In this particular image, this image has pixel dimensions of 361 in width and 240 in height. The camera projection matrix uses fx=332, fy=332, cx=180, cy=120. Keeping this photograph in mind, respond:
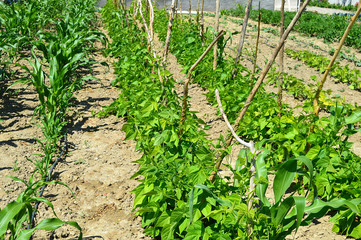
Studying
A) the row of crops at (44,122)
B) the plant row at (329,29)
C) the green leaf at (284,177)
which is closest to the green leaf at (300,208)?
the green leaf at (284,177)

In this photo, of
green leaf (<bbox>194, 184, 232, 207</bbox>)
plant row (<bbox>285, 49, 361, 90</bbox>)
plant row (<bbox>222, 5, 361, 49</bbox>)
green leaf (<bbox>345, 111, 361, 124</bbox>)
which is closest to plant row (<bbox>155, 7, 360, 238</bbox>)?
green leaf (<bbox>345, 111, 361, 124</bbox>)

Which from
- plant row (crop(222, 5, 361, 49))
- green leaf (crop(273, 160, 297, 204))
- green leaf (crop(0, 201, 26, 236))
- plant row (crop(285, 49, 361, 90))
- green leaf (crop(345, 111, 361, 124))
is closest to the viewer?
green leaf (crop(273, 160, 297, 204))

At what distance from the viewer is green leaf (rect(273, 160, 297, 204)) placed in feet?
5.15

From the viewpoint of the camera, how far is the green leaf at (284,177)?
1570mm

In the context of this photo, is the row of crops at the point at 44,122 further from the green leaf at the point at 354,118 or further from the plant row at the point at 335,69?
the plant row at the point at 335,69

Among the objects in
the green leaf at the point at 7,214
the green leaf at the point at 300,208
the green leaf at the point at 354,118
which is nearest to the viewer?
the green leaf at the point at 300,208

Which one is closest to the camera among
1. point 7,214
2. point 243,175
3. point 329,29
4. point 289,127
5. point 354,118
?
point 7,214

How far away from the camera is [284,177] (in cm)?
161

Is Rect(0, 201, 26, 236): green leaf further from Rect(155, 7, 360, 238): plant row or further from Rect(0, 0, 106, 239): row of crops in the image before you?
Rect(155, 7, 360, 238): plant row

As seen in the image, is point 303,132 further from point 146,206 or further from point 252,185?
point 146,206

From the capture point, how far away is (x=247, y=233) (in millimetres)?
1702

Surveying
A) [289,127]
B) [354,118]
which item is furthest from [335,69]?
[354,118]

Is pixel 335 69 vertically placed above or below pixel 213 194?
below

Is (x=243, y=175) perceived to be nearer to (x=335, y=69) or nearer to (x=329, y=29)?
(x=335, y=69)
